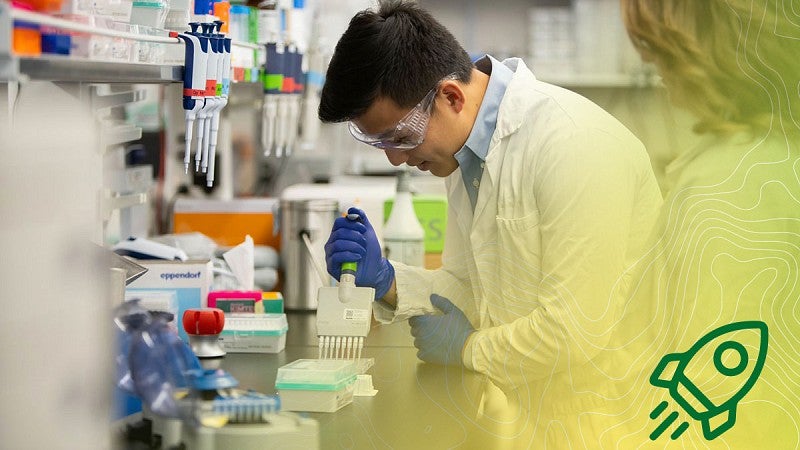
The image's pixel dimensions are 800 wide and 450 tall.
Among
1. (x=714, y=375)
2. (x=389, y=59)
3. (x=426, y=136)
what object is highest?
(x=389, y=59)

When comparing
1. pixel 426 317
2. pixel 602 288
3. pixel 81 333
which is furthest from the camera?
pixel 426 317

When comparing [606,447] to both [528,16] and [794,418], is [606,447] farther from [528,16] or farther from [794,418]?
[528,16]

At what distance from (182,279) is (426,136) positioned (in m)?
0.54

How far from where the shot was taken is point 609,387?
1212 millimetres

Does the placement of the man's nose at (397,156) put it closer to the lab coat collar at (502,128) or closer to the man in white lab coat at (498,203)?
the man in white lab coat at (498,203)

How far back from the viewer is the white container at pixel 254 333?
1.33 m

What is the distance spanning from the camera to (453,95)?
1.49 meters

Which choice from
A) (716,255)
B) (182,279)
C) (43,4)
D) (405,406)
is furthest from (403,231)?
(43,4)

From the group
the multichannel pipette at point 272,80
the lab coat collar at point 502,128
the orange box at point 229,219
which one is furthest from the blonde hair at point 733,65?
the orange box at point 229,219

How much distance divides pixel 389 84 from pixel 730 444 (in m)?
0.67

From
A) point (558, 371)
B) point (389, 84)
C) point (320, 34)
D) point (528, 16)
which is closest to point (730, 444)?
point (558, 371)

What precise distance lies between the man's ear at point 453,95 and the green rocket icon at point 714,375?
19.6 inches

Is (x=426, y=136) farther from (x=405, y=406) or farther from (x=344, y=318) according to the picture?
(x=405, y=406)

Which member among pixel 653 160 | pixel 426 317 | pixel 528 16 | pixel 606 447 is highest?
pixel 528 16
